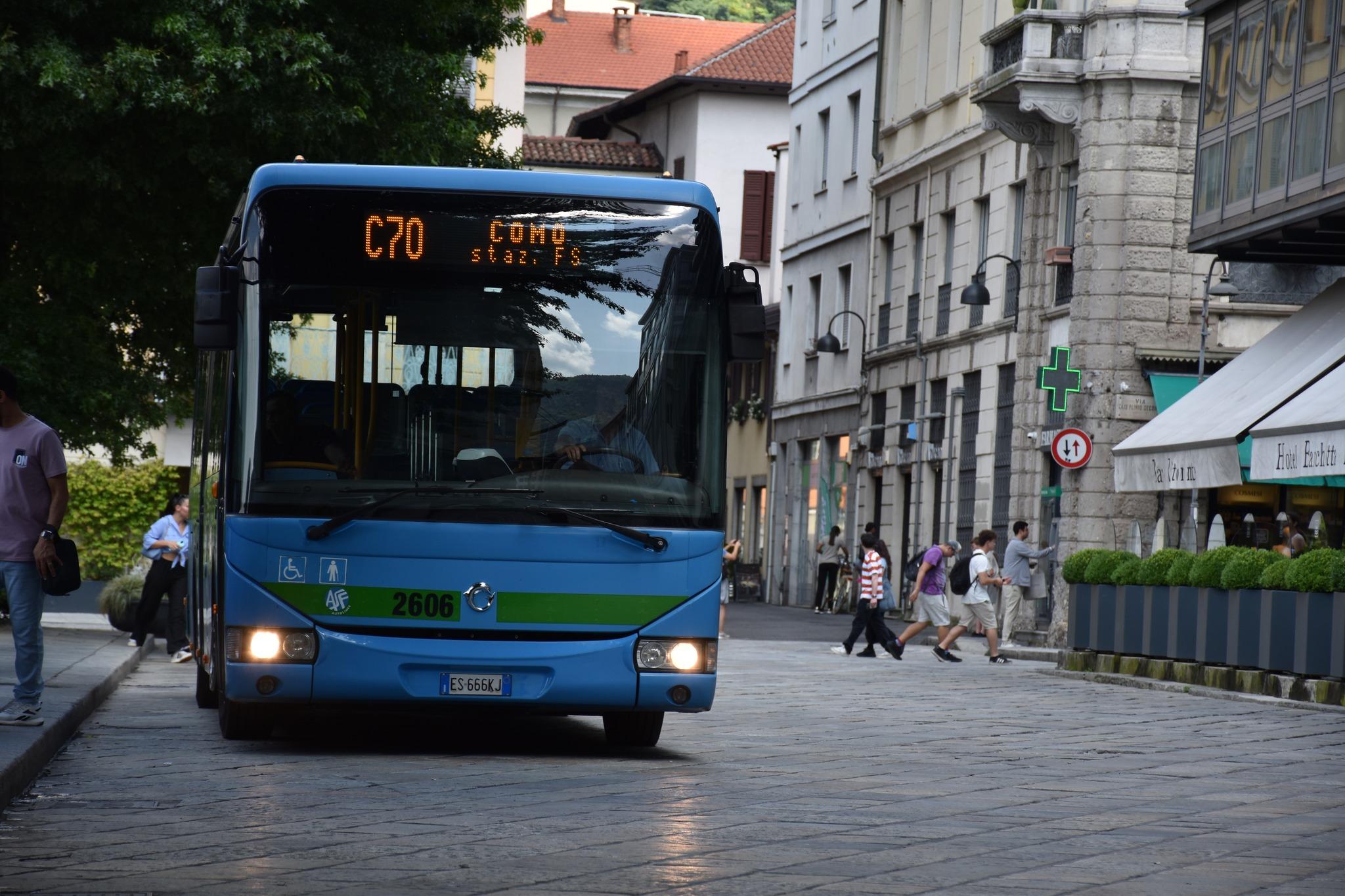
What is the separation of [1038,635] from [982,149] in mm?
9202

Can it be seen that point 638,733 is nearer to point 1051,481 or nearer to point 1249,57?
point 1249,57

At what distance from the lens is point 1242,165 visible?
26062 mm

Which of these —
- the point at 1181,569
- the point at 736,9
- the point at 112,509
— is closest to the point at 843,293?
the point at 112,509

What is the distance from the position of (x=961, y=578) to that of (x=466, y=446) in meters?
16.7

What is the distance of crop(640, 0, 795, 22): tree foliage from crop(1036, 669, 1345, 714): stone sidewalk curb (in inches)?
3160

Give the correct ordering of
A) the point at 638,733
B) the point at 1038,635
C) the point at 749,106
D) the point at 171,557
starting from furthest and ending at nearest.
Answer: the point at 749,106, the point at 1038,635, the point at 171,557, the point at 638,733

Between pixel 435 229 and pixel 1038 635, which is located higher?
pixel 435 229

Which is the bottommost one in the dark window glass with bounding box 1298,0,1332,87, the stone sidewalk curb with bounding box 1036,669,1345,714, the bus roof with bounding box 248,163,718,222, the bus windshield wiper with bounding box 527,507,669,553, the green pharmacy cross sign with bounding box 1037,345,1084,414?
the stone sidewalk curb with bounding box 1036,669,1345,714

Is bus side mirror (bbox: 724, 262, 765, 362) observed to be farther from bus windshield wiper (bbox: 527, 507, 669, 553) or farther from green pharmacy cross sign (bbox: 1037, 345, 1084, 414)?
green pharmacy cross sign (bbox: 1037, 345, 1084, 414)

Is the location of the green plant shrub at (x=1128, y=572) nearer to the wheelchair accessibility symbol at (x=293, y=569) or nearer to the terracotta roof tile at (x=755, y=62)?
the wheelchair accessibility symbol at (x=293, y=569)

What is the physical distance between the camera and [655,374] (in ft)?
40.7

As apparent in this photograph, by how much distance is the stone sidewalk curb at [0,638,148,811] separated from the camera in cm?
999

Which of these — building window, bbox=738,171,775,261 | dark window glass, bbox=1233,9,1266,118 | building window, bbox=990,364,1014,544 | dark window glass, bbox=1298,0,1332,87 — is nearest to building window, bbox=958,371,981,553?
building window, bbox=990,364,1014,544

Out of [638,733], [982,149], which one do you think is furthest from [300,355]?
[982,149]
